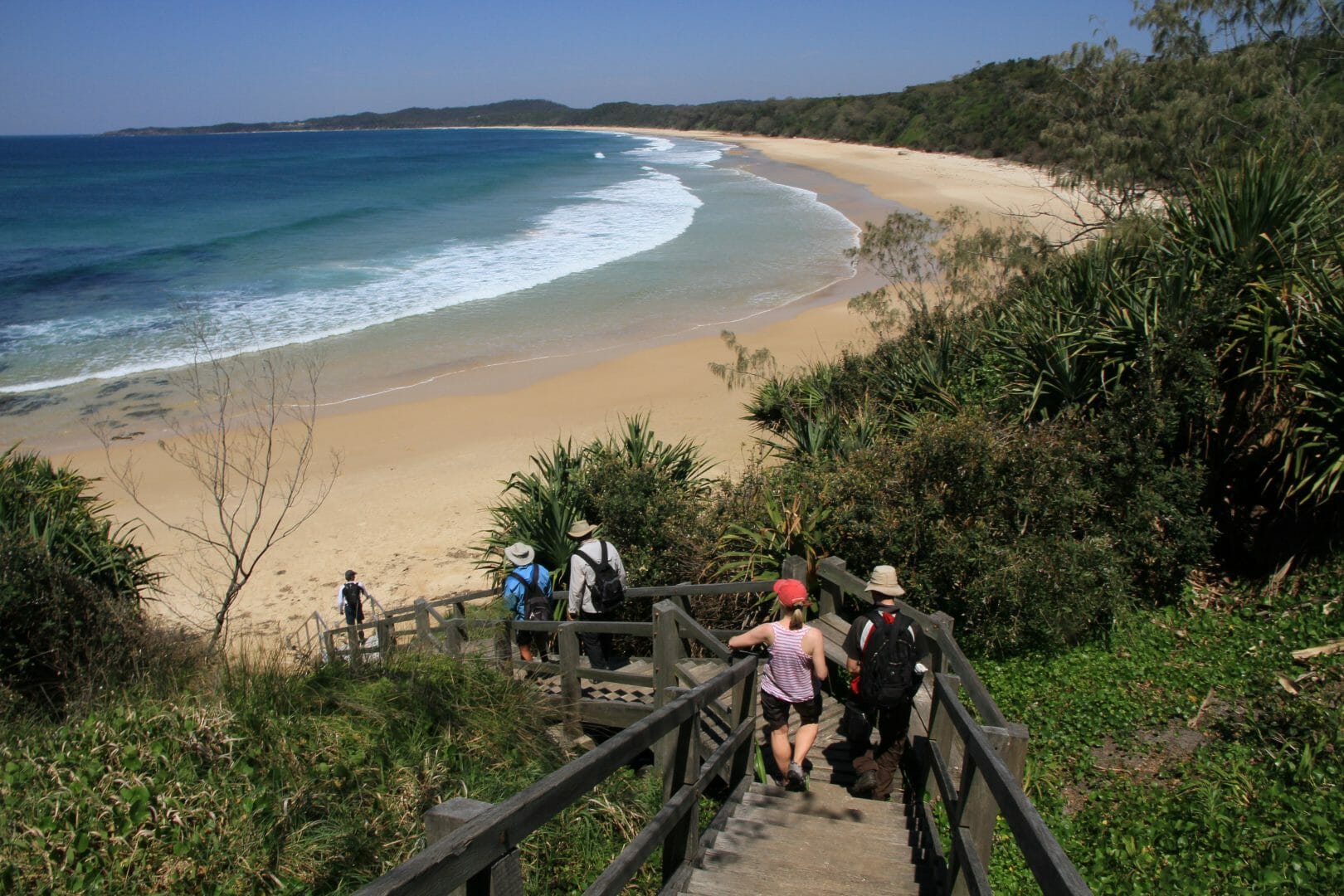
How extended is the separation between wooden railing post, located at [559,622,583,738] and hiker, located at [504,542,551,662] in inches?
56.0

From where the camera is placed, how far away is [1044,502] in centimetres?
710

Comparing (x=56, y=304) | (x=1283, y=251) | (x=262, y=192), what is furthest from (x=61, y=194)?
(x=1283, y=251)

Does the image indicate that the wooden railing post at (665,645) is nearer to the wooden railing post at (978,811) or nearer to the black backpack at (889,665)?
the black backpack at (889,665)

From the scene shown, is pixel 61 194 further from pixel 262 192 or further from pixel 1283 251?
pixel 1283 251

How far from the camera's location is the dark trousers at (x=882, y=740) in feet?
16.1

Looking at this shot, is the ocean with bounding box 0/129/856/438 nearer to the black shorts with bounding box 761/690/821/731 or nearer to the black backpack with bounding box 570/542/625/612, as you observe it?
the black backpack with bounding box 570/542/625/612

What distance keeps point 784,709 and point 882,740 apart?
54cm

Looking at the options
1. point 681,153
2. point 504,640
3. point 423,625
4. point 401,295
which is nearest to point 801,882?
point 504,640

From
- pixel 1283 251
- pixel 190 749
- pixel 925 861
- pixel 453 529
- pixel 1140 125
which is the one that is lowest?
pixel 453 529

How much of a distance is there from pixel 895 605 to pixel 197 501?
14.5 metres

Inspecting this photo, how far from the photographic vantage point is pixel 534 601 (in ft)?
25.9

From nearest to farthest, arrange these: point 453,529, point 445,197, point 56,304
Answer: point 453,529, point 56,304, point 445,197

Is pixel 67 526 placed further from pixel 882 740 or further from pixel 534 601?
pixel 882 740

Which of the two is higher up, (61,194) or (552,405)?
(61,194)
